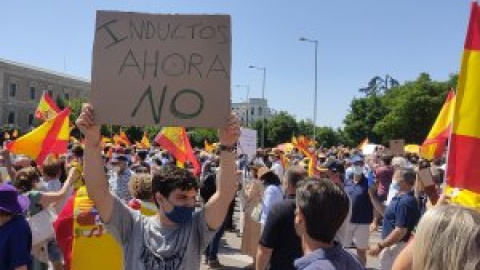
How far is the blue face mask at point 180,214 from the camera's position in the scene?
3408 mm

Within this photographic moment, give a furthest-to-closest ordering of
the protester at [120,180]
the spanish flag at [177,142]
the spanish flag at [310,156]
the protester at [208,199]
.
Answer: the spanish flag at [177,142] → the spanish flag at [310,156] → the protester at [208,199] → the protester at [120,180]

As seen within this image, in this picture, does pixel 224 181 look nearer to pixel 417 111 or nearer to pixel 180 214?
pixel 180 214

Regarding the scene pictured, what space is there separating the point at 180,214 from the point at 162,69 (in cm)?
80

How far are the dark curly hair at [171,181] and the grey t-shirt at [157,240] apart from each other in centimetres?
17

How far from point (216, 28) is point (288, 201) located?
205cm

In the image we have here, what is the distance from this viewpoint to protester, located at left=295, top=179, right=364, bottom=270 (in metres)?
2.75

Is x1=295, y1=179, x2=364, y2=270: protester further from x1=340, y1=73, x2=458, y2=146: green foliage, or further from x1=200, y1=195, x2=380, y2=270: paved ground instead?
x1=340, y1=73, x2=458, y2=146: green foliage

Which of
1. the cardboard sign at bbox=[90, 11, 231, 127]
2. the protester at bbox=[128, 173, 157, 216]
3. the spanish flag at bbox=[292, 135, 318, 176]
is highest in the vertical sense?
the cardboard sign at bbox=[90, 11, 231, 127]

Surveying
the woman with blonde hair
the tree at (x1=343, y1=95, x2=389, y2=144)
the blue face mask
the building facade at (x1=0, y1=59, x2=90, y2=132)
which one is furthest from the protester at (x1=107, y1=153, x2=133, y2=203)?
the building facade at (x1=0, y1=59, x2=90, y2=132)

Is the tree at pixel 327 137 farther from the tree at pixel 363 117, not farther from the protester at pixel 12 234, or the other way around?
the protester at pixel 12 234

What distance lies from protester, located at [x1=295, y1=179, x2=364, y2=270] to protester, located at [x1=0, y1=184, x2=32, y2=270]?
2382 mm

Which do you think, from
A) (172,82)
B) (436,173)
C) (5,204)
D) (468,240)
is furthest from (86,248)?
(436,173)

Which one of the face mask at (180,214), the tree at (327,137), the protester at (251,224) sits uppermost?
the face mask at (180,214)

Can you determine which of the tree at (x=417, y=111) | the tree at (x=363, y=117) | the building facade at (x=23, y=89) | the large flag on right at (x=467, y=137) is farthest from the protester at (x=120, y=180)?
the building facade at (x=23, y=89)
